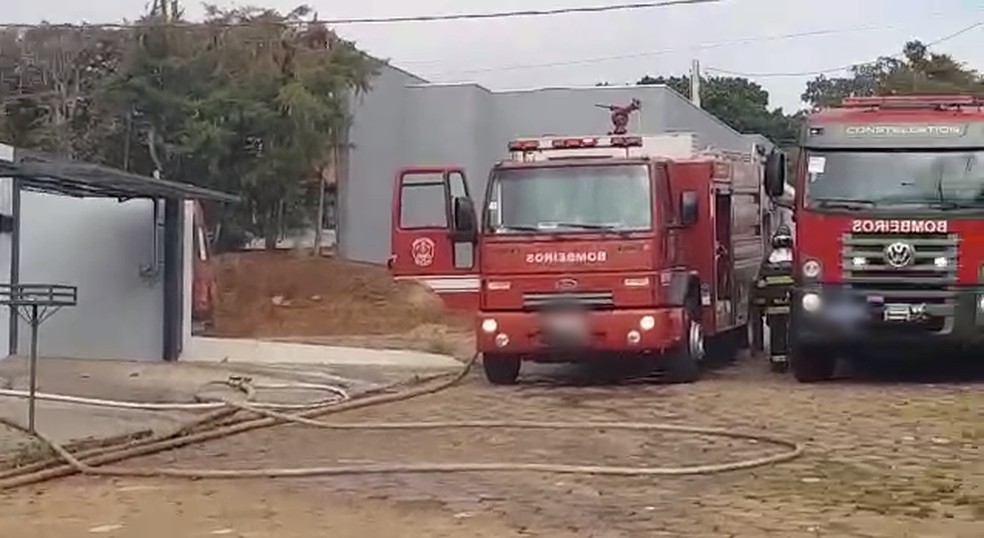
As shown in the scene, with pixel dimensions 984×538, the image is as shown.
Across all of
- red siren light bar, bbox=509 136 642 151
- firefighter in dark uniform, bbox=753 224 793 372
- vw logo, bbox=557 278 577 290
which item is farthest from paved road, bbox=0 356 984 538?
firefighter in dark uniform, bbox=753 224 793 372

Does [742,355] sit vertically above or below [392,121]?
below

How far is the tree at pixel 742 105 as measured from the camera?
73.8 metres

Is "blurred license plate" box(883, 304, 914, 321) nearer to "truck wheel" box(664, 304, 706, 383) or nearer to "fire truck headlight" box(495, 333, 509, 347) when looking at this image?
"truck wheel" box(664, 304, 706, 383)

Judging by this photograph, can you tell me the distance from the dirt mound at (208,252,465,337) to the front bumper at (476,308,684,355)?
1185 centimetres

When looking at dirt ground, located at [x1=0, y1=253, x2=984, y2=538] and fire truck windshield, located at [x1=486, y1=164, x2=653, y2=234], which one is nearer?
dirt ground, located at [x1=0, y1=253, x2=984, y2=538]

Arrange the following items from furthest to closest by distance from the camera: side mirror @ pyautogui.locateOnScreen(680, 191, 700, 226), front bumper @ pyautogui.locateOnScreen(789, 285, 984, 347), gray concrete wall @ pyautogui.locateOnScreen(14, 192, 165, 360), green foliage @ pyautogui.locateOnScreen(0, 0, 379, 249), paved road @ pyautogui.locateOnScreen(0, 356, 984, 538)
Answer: green foliage @ pyautogui.locateOnScreen(0, 0, 379, 249), gray concrete wall @ pyautogui.locateOnScreen(14, 192, 165, 360), side mirror @ pyautogui.locateOnScreen(680, 191, 700, 226), front bumper @ pyautogui.locateOnScreen(789, 285, 984, 347), paved road @ pyautogui.locateOnScreen(0, 356, 984, 538)

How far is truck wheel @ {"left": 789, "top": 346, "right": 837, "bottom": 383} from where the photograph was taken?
17.5 metres

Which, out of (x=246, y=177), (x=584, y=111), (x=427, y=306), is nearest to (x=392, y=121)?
(x=584, y=111)

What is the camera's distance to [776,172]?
17219mm

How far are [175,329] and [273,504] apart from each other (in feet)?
43.8

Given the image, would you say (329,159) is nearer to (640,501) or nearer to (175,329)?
(175,329)

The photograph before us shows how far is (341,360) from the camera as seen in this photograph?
2216 cm

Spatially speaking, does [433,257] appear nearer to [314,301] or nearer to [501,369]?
[314,301]

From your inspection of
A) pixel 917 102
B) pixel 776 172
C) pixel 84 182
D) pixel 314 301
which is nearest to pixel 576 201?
pixel 776 172
